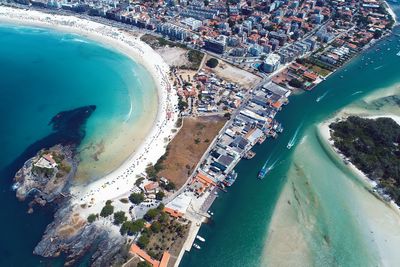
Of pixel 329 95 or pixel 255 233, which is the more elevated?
pixel 329 95

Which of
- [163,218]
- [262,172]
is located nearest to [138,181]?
[163,218]

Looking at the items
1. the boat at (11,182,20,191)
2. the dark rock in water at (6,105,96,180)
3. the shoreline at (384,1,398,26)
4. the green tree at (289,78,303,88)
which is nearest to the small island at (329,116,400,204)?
the green tree at (289,78,303,88)

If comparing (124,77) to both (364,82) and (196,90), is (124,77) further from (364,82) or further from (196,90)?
(364,82)

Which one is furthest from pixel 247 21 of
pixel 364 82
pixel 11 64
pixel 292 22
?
pixel 11 64

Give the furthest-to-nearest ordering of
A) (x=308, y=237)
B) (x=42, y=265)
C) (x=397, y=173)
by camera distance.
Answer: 1. (x=397, y=173)
2. (x=308, y=237)
3. (x=42, y=265)

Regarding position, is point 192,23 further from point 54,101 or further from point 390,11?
point 390,11
